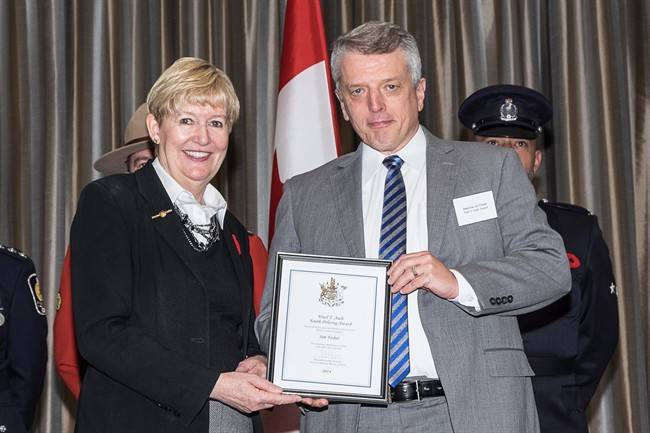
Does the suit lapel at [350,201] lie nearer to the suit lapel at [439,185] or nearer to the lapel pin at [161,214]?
the suit lapel at [439,185]

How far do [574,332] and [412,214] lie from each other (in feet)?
4.27

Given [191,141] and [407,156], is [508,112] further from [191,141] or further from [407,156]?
[191,141]

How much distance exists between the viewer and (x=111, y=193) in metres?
2.55

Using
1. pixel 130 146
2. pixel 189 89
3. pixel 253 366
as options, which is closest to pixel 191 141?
pixel 189 89

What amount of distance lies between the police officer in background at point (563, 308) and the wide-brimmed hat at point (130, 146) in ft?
4.44

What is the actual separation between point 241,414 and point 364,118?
2.95ft

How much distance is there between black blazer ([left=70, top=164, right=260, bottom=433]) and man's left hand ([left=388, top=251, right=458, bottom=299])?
535mm

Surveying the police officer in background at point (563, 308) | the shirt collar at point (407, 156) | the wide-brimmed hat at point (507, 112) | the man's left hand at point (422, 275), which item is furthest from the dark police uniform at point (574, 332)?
the man's left hand at point (422, 275)

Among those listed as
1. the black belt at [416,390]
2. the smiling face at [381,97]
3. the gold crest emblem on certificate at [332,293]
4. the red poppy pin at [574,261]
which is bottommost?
the black belt at [416,390]

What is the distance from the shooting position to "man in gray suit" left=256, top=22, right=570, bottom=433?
2369 millimetres

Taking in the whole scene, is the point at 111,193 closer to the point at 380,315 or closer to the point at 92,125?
the point at 380,315

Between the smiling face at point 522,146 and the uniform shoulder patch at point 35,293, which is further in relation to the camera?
the smiling face at point 522,146

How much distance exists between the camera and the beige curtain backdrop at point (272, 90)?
462 centimetres

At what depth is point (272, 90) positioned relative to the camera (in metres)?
4.75
